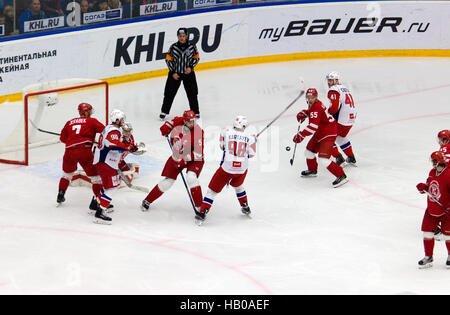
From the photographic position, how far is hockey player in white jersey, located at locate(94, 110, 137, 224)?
27.8 ft

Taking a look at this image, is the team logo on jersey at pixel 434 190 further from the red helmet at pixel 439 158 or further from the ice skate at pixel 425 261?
the ice skate at pixel 425 261

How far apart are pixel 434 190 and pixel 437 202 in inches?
4.0

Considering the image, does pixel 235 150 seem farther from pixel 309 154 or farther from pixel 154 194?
pixel 309 154

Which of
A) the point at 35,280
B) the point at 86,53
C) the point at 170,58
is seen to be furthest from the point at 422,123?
the point at 35,280

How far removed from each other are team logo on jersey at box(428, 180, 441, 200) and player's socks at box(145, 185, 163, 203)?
268 centimetres

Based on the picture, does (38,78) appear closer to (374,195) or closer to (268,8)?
(268,8)

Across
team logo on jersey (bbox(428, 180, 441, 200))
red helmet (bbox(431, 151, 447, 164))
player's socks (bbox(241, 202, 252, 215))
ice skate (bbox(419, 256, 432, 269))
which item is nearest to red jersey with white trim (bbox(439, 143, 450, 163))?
red helmet (bbox(431, 151, 447, 164))

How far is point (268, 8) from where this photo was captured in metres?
15.0

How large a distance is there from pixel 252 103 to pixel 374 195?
3887 millimetres

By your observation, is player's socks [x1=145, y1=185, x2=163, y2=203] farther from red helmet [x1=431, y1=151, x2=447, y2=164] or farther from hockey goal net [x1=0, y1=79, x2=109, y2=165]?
red helmet [x1=431, y1=151, x2=447, y2=164]

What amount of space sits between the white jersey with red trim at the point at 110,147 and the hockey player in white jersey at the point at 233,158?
908 millimetres

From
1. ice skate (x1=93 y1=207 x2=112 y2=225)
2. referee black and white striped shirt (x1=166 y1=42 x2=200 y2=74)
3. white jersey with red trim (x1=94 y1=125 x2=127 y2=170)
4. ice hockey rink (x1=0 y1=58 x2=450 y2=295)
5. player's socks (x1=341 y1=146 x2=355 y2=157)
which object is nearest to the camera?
ice hockey rink (x1=0 y1=58 x2=450 y2=295)

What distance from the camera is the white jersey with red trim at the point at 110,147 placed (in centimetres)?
844

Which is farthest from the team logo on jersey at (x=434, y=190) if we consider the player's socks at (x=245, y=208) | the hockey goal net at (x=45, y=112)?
the hockey goal net at (x=45, y=112)
